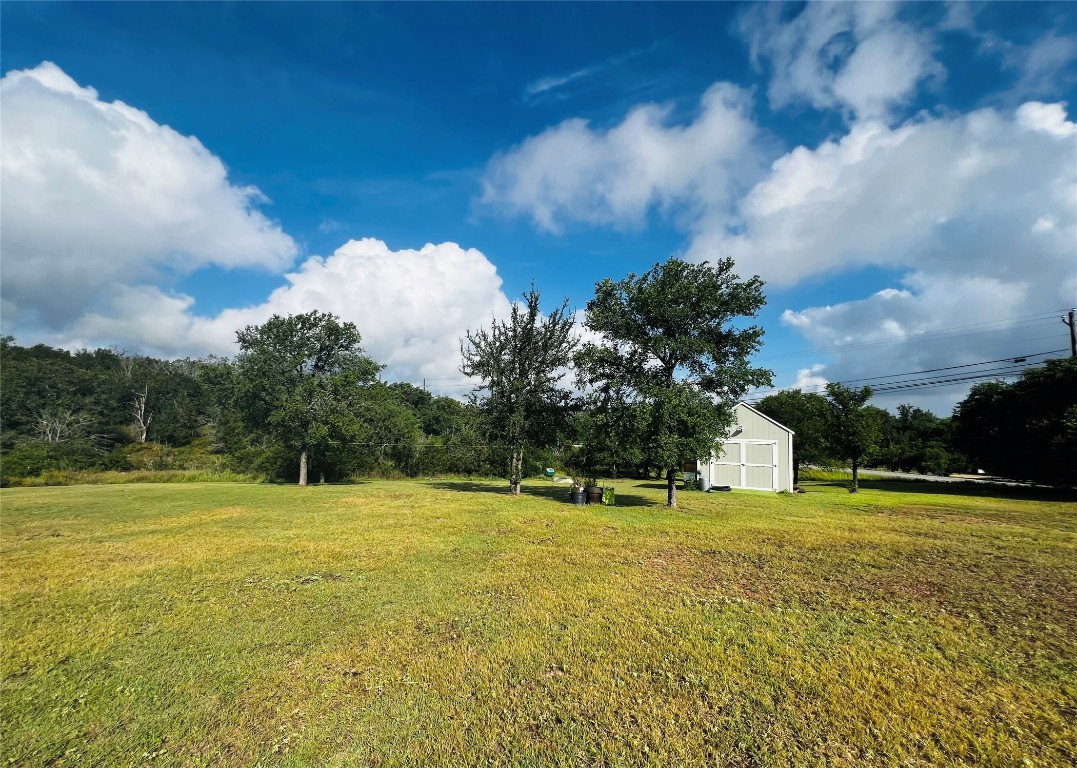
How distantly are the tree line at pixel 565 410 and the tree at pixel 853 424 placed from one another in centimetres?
9

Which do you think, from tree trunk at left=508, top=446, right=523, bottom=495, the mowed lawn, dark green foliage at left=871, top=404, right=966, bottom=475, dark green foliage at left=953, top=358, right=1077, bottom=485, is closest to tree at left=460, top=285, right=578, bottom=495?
tree trunk at left=508, top=446, right=523, bottom=495

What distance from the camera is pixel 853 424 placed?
25.6m

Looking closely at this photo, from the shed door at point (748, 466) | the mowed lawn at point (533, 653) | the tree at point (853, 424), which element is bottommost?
the mowed lawn at point (533, 653)

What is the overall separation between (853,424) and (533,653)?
2807 centimetres

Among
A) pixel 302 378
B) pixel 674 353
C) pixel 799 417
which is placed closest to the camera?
pixel 674 353

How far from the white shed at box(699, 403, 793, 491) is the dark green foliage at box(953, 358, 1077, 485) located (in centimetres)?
1262

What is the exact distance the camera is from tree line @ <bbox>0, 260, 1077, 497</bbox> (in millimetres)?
16266

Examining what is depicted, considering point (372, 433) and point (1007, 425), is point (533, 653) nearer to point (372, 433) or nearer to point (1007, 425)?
point (372, 433)

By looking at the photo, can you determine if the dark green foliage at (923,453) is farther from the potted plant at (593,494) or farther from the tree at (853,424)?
the potted plant at (593,494)

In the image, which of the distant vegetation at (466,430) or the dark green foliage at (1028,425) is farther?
the dark green foliage at (1028,425)

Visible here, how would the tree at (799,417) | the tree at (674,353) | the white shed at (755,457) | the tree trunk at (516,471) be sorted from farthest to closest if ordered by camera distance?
the tree at (799,417), the white shed at (755,457), the tree trunk at (516,471), the tree at (674,353)

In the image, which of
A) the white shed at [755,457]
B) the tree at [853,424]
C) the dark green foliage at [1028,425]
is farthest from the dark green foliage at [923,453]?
the white shed at [755,457]

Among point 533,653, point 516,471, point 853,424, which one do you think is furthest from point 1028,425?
point 533,653

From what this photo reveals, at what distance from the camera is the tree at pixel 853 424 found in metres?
25.5
